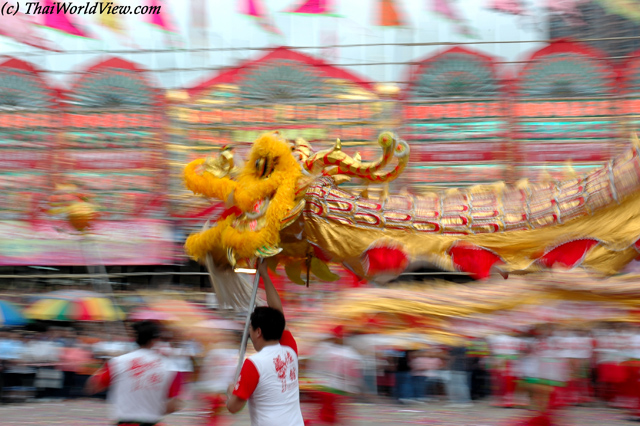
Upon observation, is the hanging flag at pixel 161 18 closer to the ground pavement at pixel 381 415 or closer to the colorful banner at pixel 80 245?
the colorful banner at pixel 80 245

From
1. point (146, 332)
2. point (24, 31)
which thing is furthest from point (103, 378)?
point (24, 31)

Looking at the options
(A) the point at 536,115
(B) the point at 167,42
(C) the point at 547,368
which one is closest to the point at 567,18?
(A) the point at 536,115

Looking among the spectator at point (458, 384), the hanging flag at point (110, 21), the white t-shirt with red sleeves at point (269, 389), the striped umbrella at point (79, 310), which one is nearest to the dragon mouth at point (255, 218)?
the white t-shirt with red sleeves at point (269, 389)

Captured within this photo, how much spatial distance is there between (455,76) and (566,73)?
1248mm

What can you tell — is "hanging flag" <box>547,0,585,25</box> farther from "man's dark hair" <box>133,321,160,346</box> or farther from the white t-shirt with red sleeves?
the white t-shirt with red sleeves

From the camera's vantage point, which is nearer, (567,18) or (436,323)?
(436,323)

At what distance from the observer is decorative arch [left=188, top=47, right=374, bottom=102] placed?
8859 millimetres

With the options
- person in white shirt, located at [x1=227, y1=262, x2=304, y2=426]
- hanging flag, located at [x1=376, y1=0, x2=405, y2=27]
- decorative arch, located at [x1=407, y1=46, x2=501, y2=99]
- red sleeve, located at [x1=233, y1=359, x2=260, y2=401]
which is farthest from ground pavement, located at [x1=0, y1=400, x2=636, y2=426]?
hanging flag, located at [x1=376, y1=0, x2=405, y2=27]

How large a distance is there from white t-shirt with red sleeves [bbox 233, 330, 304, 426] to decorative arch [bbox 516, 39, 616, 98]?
244 inches

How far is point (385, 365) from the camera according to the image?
25.6ft

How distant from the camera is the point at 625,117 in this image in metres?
7.89

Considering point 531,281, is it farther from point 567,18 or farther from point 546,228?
point 567,18

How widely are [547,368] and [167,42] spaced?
694 cm

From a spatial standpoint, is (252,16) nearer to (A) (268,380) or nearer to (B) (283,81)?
(B) (283,81)
